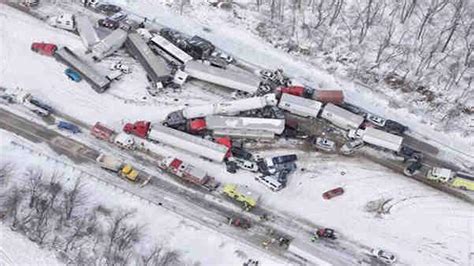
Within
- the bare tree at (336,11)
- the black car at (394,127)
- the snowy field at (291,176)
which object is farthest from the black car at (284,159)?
the bare tree at (336,11)

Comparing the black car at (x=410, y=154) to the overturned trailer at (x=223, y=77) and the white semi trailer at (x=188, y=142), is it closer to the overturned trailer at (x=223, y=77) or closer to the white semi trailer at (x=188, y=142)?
the overturned trailer at (x=223, y=77)

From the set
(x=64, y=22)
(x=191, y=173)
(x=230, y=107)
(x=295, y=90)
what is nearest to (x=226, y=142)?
(x=230, y=107)

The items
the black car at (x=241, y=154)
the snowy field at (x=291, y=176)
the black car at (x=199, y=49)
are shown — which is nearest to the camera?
the snowy field at (x=291, y=176)

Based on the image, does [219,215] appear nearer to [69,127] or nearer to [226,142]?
[226,142]

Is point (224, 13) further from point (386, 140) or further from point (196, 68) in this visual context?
point (386, 140)

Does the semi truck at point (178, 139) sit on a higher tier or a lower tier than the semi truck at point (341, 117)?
lower

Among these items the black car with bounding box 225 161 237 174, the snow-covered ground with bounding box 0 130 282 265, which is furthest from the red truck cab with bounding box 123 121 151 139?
the black car with bounding box 225 161 237 174

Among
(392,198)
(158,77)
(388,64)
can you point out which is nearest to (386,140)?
(392,198)

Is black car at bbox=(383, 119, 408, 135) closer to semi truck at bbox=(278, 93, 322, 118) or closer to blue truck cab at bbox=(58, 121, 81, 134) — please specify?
semi truck at bbox=(278, 93, 322, 118)
